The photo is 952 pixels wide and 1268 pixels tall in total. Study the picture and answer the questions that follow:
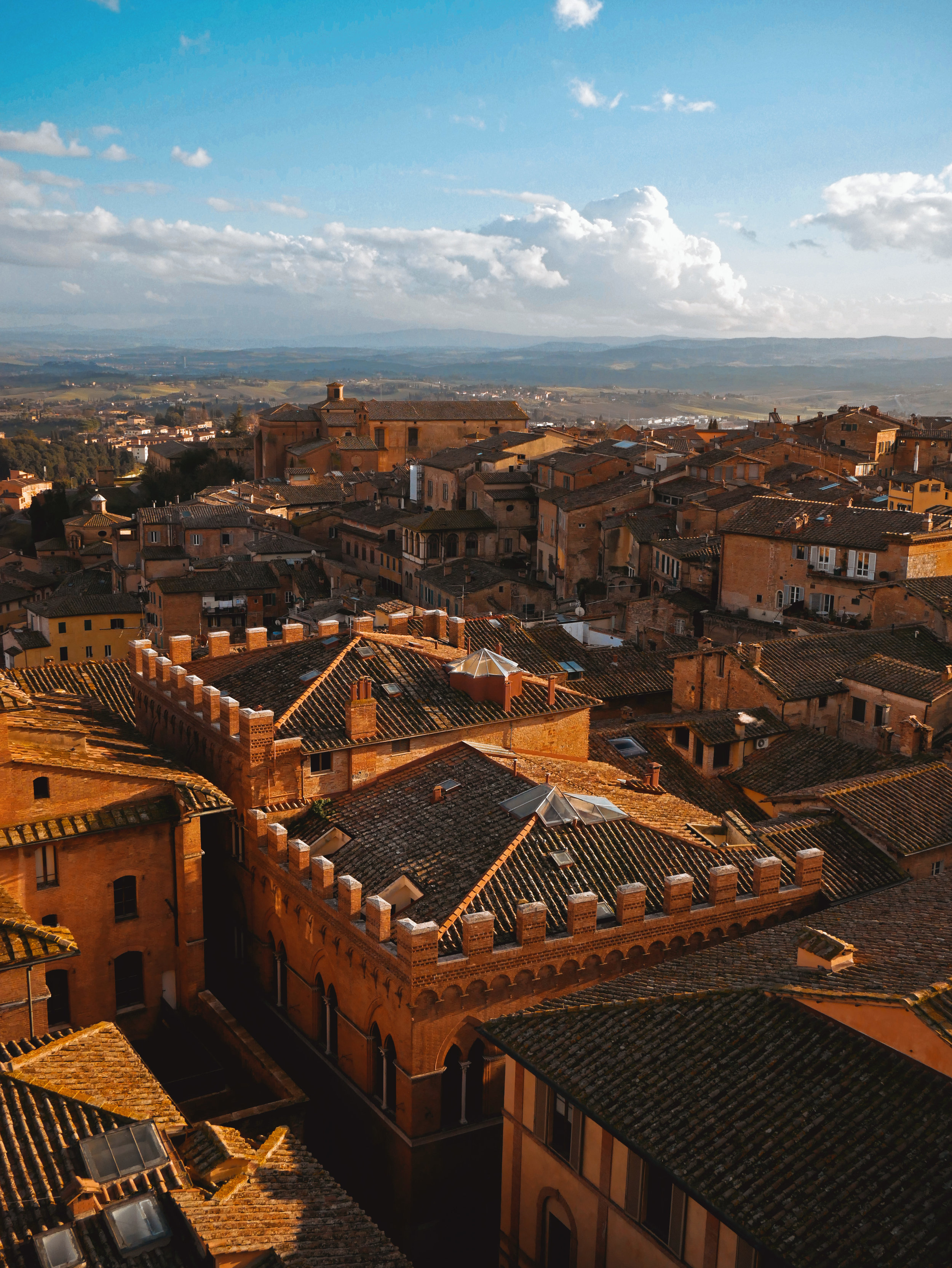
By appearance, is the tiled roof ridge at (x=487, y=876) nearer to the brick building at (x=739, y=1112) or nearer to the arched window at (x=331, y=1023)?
the brick building at (x=739, y=1112)

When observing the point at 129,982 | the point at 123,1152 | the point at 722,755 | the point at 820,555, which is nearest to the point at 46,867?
the point at 129,982

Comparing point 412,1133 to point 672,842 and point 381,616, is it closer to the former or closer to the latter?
point 672,842

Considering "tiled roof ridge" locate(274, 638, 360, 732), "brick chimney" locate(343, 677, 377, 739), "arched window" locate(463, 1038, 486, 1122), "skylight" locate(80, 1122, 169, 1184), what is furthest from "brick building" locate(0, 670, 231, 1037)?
"skylight" locate(80, 1122, 169, 1184)

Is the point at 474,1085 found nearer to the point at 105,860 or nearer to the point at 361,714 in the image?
the point at 361,714

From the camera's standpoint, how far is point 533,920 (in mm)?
22109

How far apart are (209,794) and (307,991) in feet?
16.1

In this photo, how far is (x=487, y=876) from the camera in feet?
76.8

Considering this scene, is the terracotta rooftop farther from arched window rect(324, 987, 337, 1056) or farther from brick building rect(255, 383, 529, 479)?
brick building rect(255, 383, 529, 479)

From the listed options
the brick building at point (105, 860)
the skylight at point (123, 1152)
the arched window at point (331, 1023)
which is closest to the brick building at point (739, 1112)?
the skylight at point (123, 1152)

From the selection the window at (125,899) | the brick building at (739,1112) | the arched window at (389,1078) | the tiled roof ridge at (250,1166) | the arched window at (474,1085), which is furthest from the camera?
the window at (125,899)

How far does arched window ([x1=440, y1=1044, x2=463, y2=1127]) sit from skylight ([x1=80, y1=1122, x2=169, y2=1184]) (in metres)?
6.67

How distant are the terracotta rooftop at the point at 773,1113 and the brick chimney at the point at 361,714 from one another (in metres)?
10.6

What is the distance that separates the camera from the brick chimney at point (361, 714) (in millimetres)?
28250

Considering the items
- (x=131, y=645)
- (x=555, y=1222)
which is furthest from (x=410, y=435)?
(x=555, y=1222)
